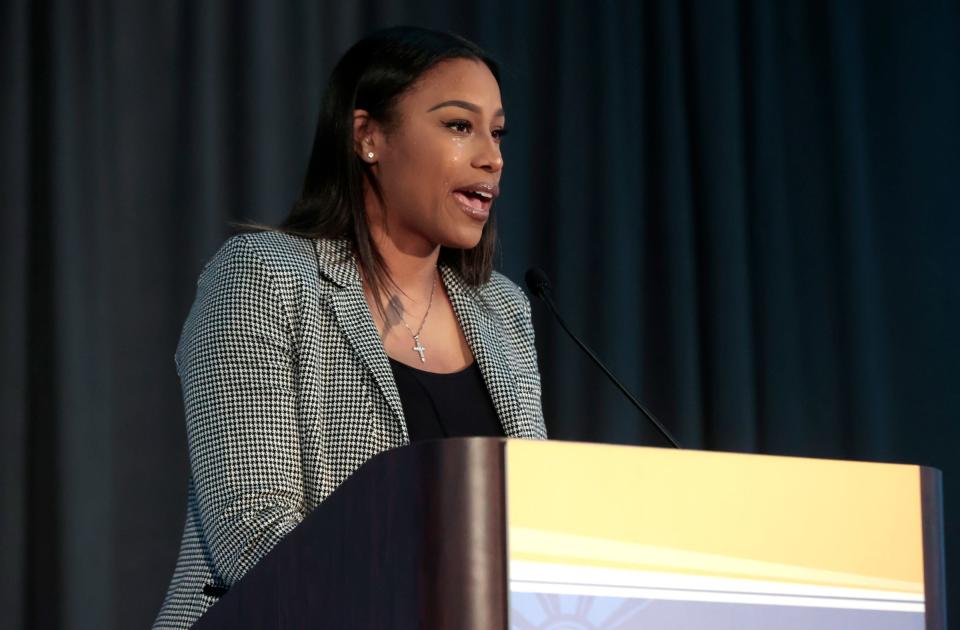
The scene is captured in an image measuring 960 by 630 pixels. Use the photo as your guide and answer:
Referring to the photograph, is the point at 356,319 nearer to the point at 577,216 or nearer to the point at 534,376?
the point at 534,376

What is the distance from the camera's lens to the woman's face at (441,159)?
211 cm

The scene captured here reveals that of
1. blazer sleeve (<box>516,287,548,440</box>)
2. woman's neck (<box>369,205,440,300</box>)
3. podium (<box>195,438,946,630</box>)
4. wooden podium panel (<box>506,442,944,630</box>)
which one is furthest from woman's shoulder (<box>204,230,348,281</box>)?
wooden podium panel (<box>506,442,944,630</box>)

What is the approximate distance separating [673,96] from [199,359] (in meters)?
2.24

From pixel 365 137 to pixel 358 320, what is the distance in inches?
17.3

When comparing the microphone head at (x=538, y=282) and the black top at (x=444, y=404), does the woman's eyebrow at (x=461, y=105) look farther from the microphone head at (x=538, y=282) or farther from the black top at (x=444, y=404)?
the black top at (x=444, y=404)

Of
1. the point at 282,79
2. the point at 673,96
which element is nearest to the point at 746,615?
the point at 282,79

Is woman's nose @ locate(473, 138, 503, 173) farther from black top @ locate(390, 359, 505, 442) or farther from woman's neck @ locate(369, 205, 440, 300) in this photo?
black top @ locate(390, 359, 505, 442)

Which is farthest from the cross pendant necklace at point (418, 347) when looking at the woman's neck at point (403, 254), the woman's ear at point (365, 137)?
the woman's ear at point (365, 137)

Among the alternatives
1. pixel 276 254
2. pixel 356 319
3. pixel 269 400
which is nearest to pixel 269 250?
pixel 276 254

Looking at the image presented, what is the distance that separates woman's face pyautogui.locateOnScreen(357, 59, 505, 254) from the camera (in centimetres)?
211

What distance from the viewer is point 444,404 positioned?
1.97m

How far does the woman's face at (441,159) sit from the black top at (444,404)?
0.25 m

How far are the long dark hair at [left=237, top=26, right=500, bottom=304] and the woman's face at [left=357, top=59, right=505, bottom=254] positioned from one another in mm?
25

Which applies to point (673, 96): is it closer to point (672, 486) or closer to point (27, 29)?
point (27, 29)
